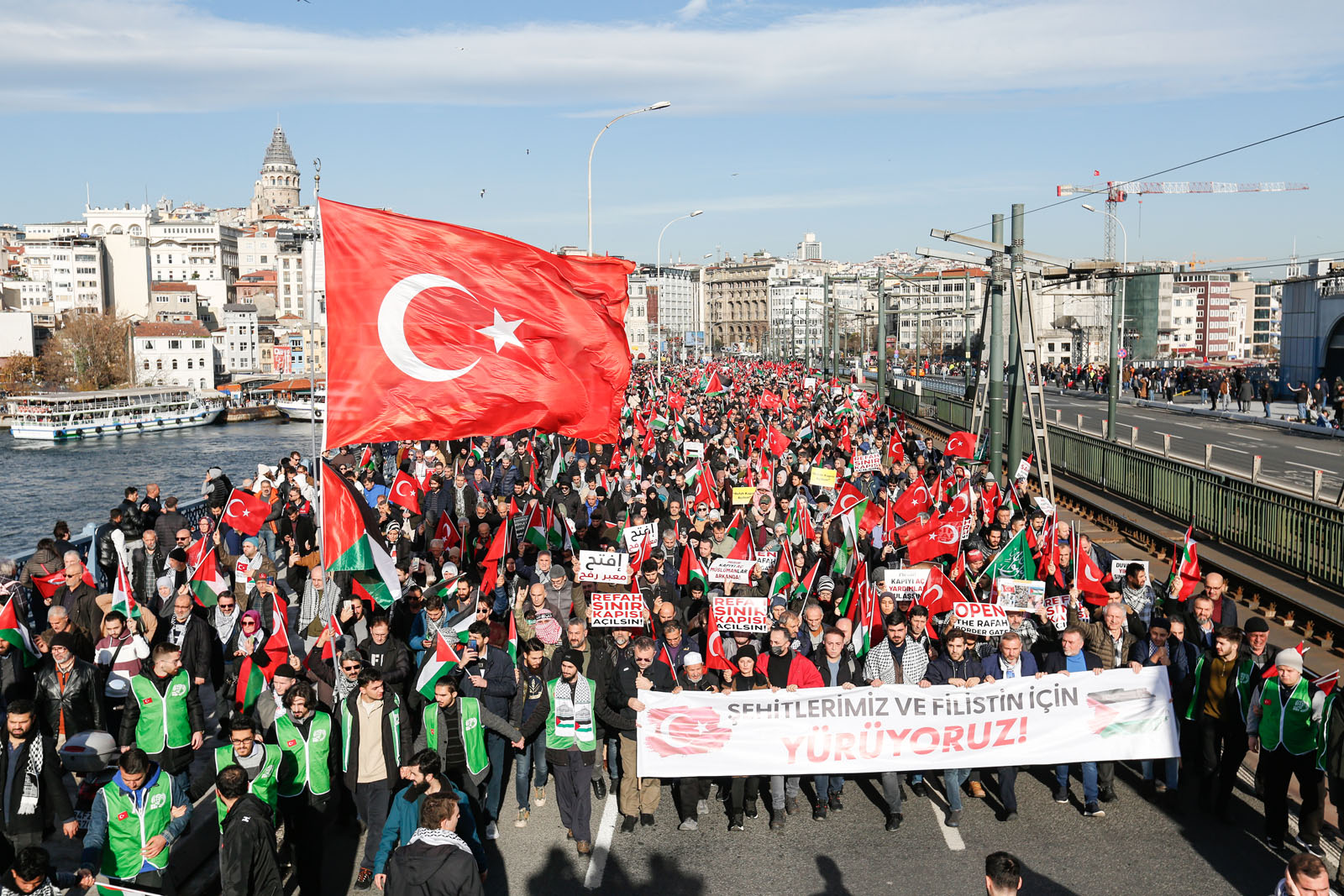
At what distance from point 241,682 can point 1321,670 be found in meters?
9.98

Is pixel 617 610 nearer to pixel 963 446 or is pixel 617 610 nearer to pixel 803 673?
pixel 803 673

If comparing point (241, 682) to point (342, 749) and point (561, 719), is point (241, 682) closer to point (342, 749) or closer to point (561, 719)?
point (342, 749)

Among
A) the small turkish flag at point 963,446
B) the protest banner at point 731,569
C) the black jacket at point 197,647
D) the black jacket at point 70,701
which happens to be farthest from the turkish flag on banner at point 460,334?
the small turkish flag at point 963,446

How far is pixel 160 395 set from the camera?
344ft

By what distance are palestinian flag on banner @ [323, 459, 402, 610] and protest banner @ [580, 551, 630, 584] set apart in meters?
2.75

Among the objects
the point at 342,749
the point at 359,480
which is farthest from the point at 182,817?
the point at 359,480

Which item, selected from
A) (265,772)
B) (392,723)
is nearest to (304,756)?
(265,772)

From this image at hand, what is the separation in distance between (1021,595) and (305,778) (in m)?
5.88

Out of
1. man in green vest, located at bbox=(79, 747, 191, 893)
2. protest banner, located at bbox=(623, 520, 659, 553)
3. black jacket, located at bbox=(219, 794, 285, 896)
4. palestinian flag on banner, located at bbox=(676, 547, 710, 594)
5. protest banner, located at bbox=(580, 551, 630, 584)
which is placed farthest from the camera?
protest banner, located at bbox=(623, 520, 659, 553)

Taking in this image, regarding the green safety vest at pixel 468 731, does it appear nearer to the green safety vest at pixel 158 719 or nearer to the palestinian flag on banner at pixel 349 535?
the palestinian flag on banner at pixel 349 535

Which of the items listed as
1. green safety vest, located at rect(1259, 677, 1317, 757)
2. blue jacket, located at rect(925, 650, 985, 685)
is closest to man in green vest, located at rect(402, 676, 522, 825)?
blue jacket, located at rect(925, 650, 985, 685)

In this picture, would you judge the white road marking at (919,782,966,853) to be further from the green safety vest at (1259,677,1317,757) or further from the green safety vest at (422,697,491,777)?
the green safety vest at (422,697,491,777)

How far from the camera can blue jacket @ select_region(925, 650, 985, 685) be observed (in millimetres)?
8469

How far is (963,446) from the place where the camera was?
886 inches
